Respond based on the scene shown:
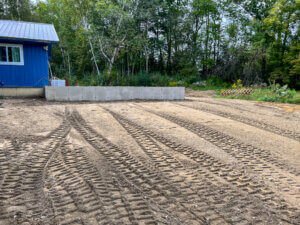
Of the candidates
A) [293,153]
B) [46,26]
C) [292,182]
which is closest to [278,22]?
[46,26]

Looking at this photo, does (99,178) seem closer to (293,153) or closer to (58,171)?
(58,171)

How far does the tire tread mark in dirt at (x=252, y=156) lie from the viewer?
271cm

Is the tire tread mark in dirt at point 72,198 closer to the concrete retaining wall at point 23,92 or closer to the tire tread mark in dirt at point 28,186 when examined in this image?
the tire tread mark in dirt at point 28,186

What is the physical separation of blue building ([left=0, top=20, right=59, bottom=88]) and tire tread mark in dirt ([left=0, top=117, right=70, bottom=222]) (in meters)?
8.03

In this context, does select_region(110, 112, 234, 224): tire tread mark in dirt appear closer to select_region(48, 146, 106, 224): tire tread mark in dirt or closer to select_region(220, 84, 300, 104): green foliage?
select_region(48, 146, 106, 224): tire tread mark in dirt

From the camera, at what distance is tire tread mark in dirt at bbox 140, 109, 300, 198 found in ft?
8.91

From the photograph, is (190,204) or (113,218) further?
(190,204)

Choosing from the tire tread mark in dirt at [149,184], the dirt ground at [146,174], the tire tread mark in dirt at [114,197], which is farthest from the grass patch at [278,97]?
the tire tread mark in dirt at [114,197]

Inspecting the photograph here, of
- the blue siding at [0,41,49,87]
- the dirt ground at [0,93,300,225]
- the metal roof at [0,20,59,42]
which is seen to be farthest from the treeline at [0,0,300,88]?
the dirt ground at [0,93,300,225]

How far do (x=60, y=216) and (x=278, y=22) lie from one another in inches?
717

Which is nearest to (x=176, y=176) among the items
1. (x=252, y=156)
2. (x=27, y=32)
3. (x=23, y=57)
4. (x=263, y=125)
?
(x=252, y=156)

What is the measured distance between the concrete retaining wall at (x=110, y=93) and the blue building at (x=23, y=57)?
1.84 metres

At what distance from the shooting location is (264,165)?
3199mm

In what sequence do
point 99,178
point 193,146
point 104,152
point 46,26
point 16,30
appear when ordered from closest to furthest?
point 99,178, point 104,152, point 193,146, point 16,30, point 46,26
